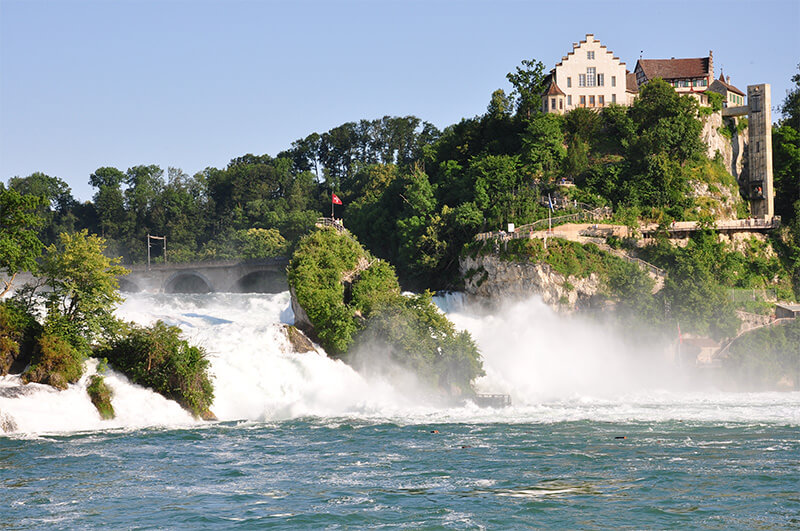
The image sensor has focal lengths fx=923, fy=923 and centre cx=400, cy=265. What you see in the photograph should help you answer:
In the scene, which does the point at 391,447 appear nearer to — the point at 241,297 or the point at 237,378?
the point at 237,378

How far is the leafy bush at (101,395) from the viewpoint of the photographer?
42.3 meters

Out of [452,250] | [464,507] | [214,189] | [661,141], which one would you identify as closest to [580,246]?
[452,250]

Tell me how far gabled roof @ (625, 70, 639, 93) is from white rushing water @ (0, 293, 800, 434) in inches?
1289

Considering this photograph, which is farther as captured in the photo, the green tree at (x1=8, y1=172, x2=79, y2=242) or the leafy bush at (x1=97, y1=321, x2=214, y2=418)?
the green tree at (x1=8, y1=172, x2=79, y2=242)

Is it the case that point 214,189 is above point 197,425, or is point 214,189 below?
above

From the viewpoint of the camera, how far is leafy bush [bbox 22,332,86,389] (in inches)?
1647

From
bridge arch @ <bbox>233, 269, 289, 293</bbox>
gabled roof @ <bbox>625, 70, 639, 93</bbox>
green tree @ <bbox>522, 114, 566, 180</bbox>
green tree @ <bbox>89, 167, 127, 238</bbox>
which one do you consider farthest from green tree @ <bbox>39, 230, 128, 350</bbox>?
green tree @ <bbox>89, 167, 127, 238</bbox>

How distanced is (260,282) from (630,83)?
146ft

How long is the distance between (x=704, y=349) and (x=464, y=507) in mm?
43533

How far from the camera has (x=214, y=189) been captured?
151m

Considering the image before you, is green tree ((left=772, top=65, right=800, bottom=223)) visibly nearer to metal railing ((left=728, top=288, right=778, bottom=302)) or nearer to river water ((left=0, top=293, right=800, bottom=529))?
metal railing ((left=728, top=288, right=778, bottom=302))

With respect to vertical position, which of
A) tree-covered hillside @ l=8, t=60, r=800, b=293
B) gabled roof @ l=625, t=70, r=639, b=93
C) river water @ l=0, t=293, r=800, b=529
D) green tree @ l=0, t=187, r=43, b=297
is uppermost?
gabled roof @ l=625, t=70, r=639, b=93

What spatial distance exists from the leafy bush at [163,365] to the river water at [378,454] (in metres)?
0.72

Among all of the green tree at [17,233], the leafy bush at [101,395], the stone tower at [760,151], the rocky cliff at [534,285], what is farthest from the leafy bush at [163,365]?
the stone tower at [760,151]
